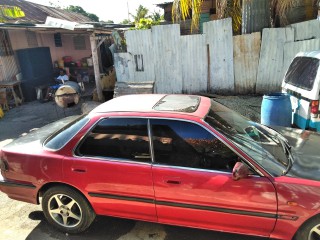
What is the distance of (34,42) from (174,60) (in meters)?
8.23

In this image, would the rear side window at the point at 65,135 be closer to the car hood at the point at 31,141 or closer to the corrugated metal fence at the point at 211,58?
the car hood at the point at 31,141

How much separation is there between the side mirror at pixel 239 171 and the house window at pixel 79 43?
51.3ft

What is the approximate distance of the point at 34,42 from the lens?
1302 centimetres

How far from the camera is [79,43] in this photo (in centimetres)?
1636

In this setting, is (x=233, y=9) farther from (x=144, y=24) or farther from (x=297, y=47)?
(x=144, y=24)

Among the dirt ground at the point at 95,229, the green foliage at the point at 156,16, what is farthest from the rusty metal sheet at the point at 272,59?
the green foliage at the point at 156,16

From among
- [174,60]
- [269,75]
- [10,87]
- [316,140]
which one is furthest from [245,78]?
[10,87]

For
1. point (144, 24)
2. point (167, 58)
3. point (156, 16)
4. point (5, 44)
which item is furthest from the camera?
point (156, 16)

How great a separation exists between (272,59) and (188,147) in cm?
591

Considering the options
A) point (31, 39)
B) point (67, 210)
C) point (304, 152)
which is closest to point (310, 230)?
point (304, 152)

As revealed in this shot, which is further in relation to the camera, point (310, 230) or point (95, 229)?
point (95, 229)

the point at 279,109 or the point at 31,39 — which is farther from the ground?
the point at 31,39

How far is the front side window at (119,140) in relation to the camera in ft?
9.53

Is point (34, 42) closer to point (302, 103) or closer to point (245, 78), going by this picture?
point (245, 78)
